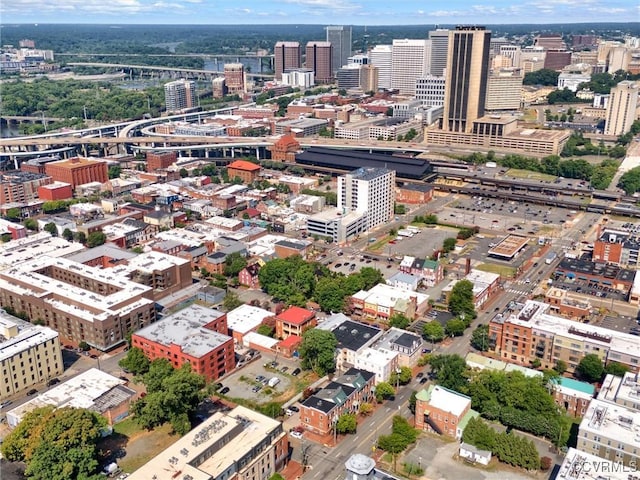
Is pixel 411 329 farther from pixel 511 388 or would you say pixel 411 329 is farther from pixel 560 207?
pixel 560 207

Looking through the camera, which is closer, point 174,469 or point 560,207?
point 174,469

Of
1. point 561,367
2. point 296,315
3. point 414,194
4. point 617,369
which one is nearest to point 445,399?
point 561,367

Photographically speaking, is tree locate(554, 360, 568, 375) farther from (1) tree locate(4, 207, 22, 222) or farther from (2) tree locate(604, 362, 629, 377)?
(1) tree locate(4, 207, 22, 222)

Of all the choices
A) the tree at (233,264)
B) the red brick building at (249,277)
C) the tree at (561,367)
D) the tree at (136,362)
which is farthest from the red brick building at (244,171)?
the tree at (561,367)

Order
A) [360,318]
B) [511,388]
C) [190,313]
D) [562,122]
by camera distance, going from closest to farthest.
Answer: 1. [511,388]
2. [190,313]
3. [360,318]
4. [562,122]

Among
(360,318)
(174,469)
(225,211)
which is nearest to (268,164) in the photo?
(225,211)

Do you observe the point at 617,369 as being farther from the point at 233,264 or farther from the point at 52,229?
the point at 52,229

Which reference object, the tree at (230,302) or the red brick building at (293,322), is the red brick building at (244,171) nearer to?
the tree at (230,302)
